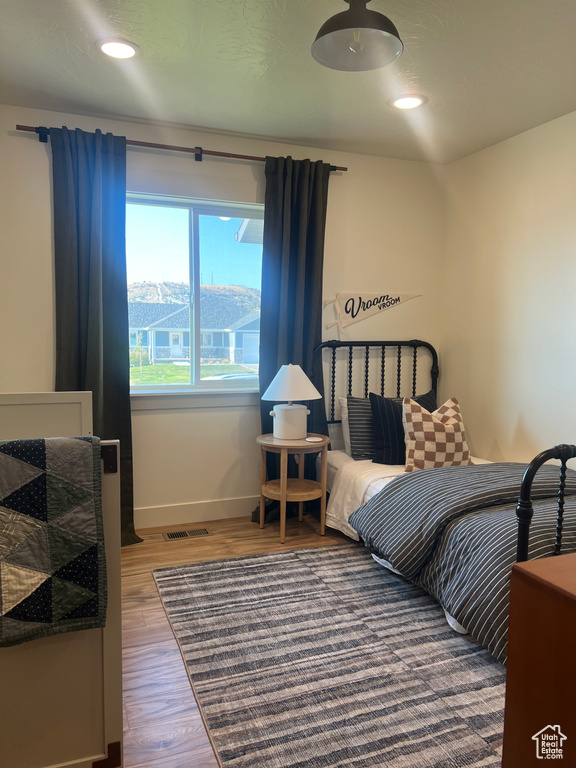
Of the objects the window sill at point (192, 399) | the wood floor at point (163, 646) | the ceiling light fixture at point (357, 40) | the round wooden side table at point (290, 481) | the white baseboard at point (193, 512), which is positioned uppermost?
the ceiling light fixture at point (357, 40)

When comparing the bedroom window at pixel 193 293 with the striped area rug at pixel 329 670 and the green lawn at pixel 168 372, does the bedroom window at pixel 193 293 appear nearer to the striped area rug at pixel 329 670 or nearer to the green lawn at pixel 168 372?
the green lawn at pixel 168 372

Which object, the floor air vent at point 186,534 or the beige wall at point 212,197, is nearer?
the beige wall at point 212,197

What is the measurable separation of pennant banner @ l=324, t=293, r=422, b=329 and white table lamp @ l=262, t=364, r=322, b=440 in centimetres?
63

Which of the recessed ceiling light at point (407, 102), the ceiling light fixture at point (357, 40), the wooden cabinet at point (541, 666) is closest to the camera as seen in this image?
the wooden cabinet at point (541, 666)

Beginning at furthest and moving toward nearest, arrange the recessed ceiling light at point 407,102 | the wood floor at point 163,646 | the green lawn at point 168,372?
the green lawn at point 168,372 < the recessed ceiling light at point 407,102 < the wood floor at point 163,646

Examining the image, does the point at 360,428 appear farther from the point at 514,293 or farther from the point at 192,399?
the point at 514,293

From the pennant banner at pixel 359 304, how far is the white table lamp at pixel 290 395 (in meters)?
0.63

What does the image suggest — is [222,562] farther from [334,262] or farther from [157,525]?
[334,262]

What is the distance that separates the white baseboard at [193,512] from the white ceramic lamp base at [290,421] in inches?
24.9

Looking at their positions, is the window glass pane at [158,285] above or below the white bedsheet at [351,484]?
above

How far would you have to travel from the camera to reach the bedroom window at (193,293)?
3.52 metres

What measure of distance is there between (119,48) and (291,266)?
5.32 feet

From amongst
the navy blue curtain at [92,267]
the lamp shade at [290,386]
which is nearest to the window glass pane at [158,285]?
the navy blue curtain at [92,267]

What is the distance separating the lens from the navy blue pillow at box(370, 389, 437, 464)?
11.4 ft
